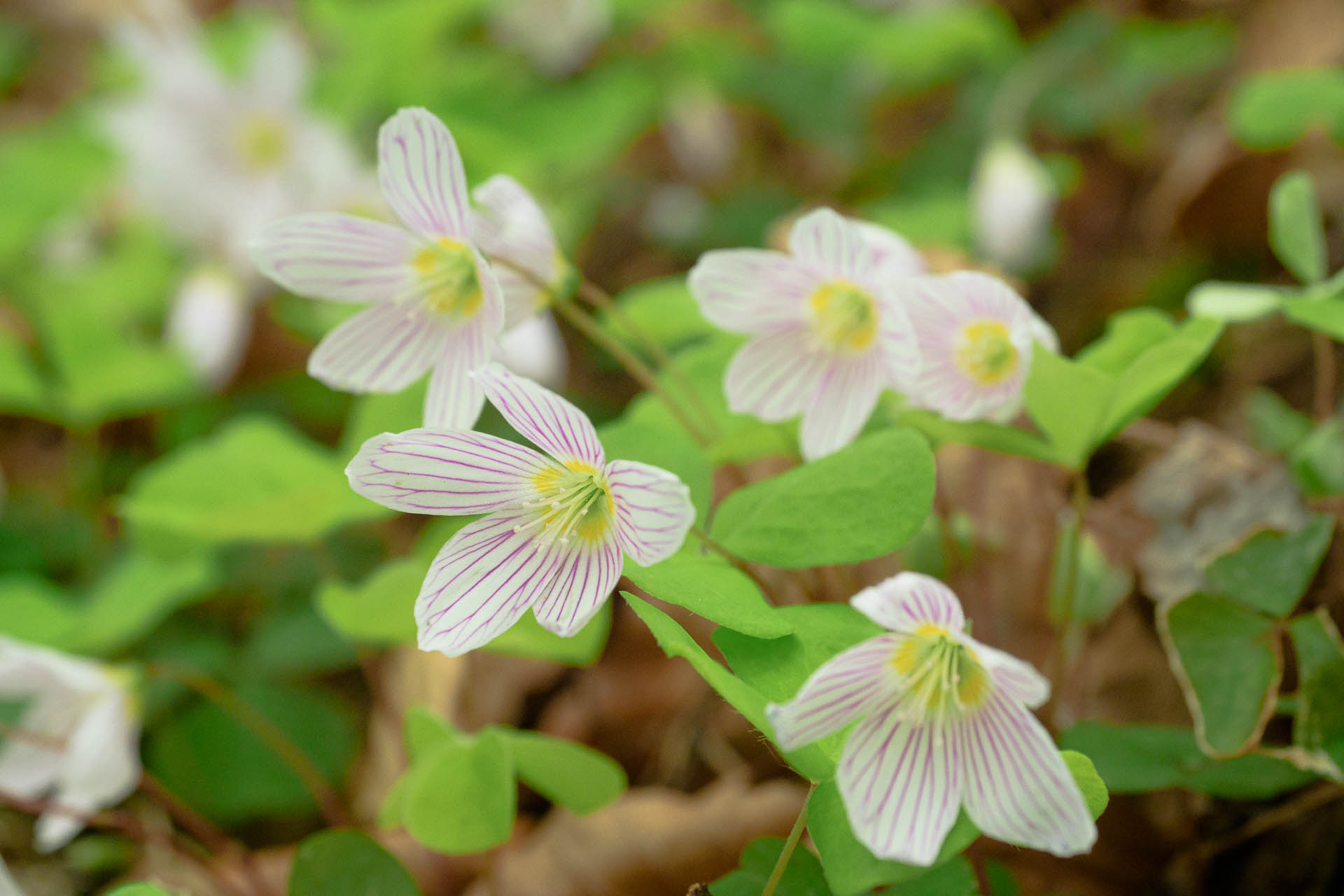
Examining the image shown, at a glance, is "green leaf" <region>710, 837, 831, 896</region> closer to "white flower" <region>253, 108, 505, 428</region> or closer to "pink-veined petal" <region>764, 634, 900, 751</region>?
"pink-veined petal" <region>764, 634, 900, 751</region>

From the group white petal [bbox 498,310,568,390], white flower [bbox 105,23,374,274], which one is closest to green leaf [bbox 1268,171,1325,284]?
white petal [bbox 498,310,568,390]

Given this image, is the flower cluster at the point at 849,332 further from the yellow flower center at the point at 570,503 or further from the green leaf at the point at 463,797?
the green leaf at the point at 463,797

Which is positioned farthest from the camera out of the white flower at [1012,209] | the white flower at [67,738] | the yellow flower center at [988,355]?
the white flower at [1012,209]

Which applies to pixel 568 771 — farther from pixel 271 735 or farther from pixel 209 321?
pixel 209 321

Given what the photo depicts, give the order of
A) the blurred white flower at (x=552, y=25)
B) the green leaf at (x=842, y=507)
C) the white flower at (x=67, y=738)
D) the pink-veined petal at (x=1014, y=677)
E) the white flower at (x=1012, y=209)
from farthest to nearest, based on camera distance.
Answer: the blurred white flower at (x=552, y=25)
the white flower at (x=1012, y=209)
the white flower at (x=67, y=738)
the green leaf at (x=842, y=507)
the pink-veined petal at (x=1014, y=677)

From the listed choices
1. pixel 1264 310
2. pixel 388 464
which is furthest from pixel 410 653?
pixel 1264 310

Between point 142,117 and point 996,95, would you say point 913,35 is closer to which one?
point 996,95

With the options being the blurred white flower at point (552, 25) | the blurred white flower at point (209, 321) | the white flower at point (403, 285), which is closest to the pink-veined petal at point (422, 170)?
the white flower at point (403, 285)
